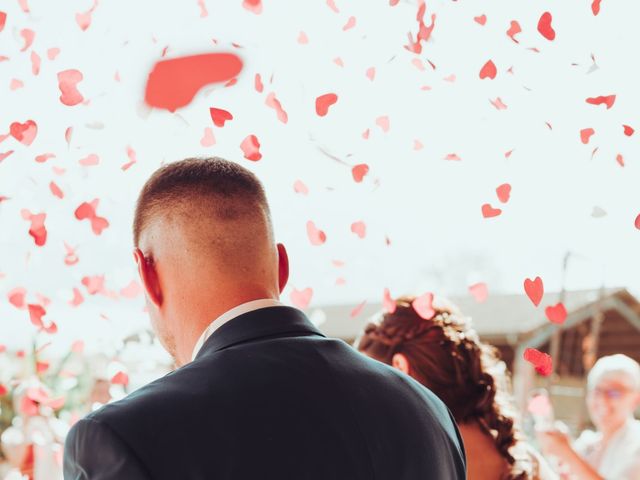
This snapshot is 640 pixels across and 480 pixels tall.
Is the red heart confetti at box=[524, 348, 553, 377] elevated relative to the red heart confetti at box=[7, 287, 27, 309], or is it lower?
elevated

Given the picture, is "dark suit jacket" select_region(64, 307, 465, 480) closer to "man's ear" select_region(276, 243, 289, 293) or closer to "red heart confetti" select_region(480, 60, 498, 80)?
"man's ear" select_region(276, 243, 289, 293)

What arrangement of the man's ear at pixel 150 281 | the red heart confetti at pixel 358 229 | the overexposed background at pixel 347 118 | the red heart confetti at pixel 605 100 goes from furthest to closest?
the red heart confetti at pixel 358 229
the overexposed background at pixel 347 118
the red heart confetti at pixel 605 100
the man's ear at pixel 150 281

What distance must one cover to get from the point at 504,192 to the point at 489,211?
81mm

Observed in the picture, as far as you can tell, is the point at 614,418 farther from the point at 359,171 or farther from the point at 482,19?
the point at 482,19

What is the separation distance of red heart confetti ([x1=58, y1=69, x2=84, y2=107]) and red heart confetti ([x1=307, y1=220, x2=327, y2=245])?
31.7 inches

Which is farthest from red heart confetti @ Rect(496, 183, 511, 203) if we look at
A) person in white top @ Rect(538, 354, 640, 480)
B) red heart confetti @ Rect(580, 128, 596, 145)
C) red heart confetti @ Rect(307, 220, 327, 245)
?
person in white top @ Rect(538, 354, 640, 480)

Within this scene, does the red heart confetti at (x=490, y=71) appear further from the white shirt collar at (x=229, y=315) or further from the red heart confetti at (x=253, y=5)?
the white shirt collar at (x=229, y=315)

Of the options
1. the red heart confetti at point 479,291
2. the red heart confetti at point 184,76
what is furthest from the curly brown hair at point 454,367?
the red heart confetti at point 184,76

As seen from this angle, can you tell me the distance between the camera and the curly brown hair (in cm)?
224

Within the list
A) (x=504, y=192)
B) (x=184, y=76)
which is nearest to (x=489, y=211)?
(x=504, y=192)

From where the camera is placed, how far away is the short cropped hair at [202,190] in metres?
1.26

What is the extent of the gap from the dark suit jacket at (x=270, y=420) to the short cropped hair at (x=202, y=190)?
190 mm

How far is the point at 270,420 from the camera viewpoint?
1057mm

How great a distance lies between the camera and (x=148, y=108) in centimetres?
253
